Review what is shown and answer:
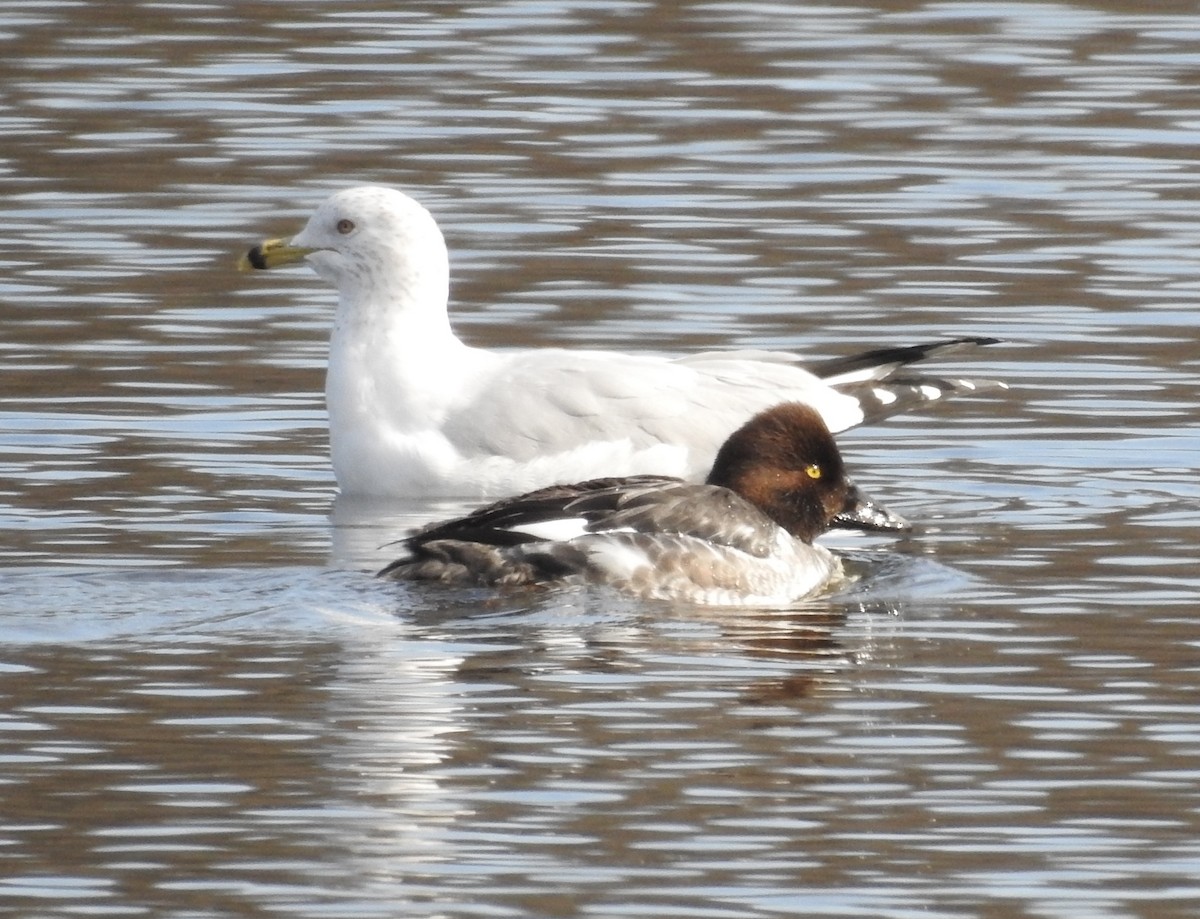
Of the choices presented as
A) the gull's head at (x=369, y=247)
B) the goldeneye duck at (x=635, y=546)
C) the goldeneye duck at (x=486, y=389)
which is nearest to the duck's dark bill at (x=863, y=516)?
the goldeneye duck at (x=635, y=546)

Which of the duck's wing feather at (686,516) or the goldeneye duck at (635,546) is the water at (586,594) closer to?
the goldeneye duck at (635,546)

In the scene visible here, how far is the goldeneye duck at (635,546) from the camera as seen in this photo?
10562 mm

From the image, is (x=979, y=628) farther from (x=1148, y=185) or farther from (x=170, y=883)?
(x=1148, y=185)

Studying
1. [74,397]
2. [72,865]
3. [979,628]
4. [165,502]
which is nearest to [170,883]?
[72,865]

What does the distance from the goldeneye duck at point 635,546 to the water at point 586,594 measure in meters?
0.16

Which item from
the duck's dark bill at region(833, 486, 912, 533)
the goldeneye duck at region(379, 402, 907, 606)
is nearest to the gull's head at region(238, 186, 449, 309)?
the goldeneye duck at region(379, 402, 907, 606)

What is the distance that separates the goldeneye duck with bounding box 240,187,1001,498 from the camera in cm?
1261

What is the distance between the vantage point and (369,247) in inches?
526

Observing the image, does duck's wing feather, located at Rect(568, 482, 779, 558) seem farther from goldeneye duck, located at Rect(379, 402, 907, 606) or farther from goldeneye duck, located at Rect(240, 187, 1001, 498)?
goldeneye duck, located at Rect(240, 187, 1001, 498)

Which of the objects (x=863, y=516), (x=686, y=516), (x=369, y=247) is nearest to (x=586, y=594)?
(x=686, y=516)

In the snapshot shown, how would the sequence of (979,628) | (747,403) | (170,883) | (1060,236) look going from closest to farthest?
(170,883), (979,628), (747,403), (1060,236)

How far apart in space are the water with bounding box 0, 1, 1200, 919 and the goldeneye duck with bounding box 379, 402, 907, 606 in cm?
16

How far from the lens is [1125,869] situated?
746 centimetres

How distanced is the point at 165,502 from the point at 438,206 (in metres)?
6.20
